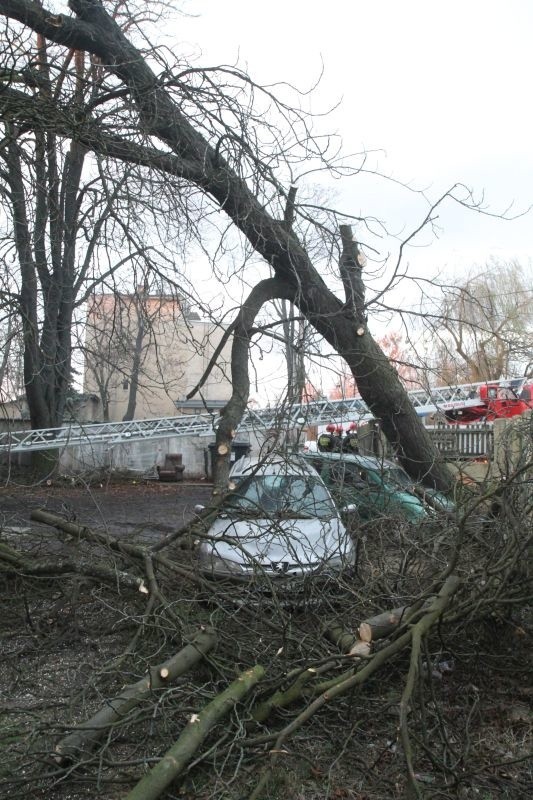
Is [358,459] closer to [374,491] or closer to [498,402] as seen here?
[374,491]

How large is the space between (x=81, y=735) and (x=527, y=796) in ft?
6.69

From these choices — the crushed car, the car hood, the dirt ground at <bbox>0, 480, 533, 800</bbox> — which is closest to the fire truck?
the crushed car

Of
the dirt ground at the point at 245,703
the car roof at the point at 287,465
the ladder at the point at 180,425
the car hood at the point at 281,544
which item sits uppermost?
the ladder at the point at 180,425

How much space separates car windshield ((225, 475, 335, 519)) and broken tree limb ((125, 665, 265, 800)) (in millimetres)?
1519

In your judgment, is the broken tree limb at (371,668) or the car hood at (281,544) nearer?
the broken tree limb at (371,668)

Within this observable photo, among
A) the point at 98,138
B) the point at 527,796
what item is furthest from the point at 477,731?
the point at 98,138

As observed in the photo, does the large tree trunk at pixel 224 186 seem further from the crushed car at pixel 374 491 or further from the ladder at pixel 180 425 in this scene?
the ladder at pixel 180 425

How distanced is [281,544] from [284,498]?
53 centimetres

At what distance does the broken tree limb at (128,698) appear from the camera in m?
3.21

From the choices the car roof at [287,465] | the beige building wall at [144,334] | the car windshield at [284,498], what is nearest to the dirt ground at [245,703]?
the car windshield at [284,498]

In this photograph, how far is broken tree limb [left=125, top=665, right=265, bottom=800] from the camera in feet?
9.61

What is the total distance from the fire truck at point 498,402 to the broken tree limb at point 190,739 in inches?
478

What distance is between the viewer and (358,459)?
240 inches

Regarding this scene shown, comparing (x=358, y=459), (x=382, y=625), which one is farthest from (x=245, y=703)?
(x=358, y=459)
